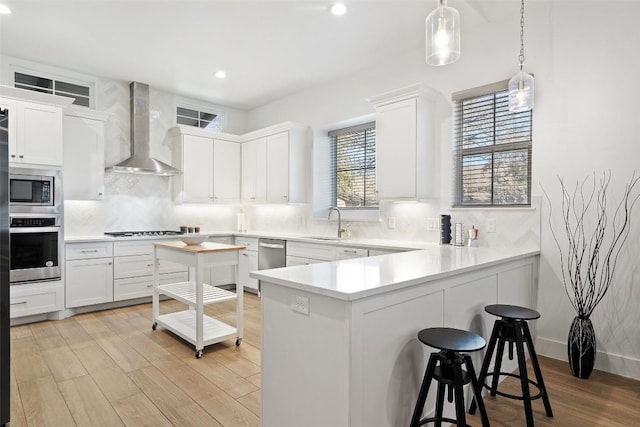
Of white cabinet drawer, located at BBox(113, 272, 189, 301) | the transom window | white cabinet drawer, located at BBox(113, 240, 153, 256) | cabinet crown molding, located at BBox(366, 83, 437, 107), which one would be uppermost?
the transom window

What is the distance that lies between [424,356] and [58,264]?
4.07 meters

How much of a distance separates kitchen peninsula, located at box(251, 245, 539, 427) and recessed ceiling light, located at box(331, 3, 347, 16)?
2294mm

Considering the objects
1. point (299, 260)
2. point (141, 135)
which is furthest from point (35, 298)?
point (299, 260)

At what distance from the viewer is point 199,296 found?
3.17 m

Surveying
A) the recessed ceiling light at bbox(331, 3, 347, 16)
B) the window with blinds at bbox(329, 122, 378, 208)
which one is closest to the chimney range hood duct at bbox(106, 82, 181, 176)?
the window with blinds at bbox(329, 122, 378, 208)

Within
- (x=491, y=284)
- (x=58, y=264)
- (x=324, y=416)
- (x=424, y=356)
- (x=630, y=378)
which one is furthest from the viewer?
(x=58, y=264)

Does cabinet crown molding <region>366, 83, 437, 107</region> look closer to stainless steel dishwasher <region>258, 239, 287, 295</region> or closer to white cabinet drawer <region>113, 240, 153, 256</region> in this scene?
stainless steel dishwasher <region>258, 239, 287, 295</region>

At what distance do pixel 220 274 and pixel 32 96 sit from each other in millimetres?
3113

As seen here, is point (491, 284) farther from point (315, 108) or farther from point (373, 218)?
point (315, 108)

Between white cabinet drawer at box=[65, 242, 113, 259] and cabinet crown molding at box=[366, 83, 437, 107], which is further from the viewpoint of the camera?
white cabinet drawer at box=[65, 242, 113, 259]

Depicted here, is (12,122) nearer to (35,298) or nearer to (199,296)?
(35,298)

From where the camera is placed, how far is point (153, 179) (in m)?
5.44

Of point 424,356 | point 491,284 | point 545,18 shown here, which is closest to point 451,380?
point 424,356

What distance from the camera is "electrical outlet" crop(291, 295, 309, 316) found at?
5.31 ft
